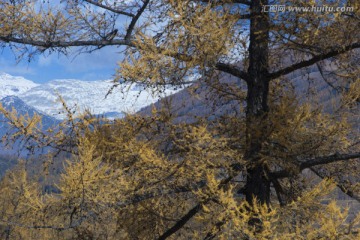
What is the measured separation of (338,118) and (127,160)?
3.21 m

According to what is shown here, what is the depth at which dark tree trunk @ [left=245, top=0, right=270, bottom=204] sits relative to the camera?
601 centimetres

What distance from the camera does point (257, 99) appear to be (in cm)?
642

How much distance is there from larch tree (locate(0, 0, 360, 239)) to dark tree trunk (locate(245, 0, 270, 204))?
0.02 metres

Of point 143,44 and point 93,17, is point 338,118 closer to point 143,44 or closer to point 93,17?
point 143,44

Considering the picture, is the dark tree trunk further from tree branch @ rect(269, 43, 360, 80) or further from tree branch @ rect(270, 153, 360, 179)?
tree branch @ rect(270, 153, 360, 179)

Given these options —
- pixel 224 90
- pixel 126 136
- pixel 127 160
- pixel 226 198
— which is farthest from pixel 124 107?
pixel 226 198

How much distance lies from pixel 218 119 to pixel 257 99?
0.90 meters

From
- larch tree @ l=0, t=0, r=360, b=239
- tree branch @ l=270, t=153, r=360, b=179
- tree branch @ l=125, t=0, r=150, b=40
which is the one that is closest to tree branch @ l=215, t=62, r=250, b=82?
larch tree @ l=0, t=0, r=360, b=239

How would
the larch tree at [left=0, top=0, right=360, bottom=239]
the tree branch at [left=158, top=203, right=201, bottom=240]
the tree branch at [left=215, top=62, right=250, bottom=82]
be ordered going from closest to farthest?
the larch tree at [left=0, top=0, right=360, bottom=239] < the tree branch at [left=215, top=62, right=250, bottom=82] < the tree branch at [left=158, top=203, right=201, bottom=240]

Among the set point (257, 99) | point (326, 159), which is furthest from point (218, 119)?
point (326, 159)

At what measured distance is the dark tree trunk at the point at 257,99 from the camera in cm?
601

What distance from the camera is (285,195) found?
6.86 m

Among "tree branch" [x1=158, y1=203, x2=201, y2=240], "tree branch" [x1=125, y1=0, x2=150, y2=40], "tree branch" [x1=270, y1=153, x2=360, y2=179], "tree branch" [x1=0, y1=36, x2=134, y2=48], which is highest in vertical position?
"tree branch" [x1=125, y1=0, x2=150, y2=40]

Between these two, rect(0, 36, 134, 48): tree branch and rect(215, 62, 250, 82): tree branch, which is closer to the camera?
rect(0, 36, 134, 48): tree branch
